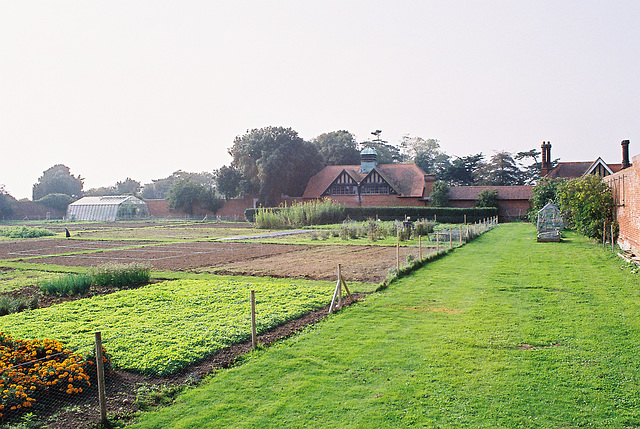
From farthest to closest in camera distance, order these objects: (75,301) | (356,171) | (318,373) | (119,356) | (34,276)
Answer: (356,171), (34,276), (75,301), (119,356), (318,373)

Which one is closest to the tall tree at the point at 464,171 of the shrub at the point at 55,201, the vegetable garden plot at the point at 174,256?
the vegetable garden plot at the point at 174,256

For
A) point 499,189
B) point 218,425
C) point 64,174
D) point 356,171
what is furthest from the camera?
point 64,174

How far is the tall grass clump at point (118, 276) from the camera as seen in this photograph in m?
13.9

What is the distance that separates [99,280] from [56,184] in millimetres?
91459

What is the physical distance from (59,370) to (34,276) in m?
12.1

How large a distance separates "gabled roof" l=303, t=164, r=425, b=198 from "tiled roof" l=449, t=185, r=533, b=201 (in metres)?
3.89

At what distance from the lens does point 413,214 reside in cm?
4888

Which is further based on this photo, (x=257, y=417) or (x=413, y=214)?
(x=413, y=214)

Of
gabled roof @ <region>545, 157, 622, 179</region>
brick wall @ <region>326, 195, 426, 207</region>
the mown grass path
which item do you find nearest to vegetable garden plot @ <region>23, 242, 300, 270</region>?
the mown grass path

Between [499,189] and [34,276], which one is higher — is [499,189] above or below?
above

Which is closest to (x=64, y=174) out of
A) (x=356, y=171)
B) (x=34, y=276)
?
(x=356, y=171)

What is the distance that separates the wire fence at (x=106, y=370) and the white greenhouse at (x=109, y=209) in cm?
6166

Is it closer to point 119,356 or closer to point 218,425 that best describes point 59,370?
point 119,356

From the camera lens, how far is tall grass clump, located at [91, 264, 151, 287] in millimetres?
13859
